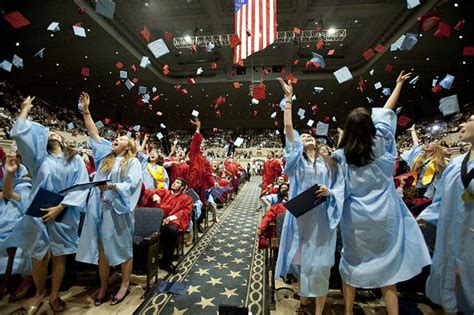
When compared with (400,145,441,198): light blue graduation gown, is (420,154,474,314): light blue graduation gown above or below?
below

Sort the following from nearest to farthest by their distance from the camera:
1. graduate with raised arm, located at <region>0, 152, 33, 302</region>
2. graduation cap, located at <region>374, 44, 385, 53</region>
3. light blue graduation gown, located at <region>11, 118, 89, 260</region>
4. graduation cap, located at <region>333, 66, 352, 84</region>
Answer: light blue graduation gown, located at <region>11, 118, 89, 260</region> → graduate with raised arm, located at <region>0, 152, 33, 302</region> → graduation cap, located at <region>333, 66, 352, 84</region> → graduation cap, located at <region>374, 44, 385, 53</region>

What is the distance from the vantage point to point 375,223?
167 cm

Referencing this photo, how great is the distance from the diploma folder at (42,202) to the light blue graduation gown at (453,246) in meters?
3.28

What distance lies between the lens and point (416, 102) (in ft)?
65.7

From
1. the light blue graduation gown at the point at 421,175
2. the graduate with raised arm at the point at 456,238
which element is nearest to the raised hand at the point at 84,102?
the graduate with raised arm at the point at 456,238

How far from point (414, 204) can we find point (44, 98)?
2217cm

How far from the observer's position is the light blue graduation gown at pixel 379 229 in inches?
65.8

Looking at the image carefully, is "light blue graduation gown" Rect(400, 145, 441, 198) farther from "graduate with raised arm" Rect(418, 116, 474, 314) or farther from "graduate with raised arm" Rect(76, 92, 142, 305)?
"graduate with raised arm" Rect(76, 92, 142, 305)

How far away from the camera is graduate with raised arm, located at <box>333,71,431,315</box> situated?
1.67 metres

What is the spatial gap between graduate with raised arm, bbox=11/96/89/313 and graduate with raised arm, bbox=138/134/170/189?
1926 millimetres

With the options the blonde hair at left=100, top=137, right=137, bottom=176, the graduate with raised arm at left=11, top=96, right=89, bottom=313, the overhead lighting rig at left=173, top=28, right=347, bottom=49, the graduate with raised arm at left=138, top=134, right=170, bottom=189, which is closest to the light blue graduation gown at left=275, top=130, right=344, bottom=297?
the blonde hair at left=100, top=137, right=137, bottom=176

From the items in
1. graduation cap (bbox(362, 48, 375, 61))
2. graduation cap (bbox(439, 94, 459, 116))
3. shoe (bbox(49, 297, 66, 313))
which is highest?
graduation cap (bbox(362, 48, 375, 61))

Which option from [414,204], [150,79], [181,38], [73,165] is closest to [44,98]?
[150,79]

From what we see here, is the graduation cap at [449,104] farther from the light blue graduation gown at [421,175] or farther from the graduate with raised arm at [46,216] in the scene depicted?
the graduate with raised arm at [46,216]
